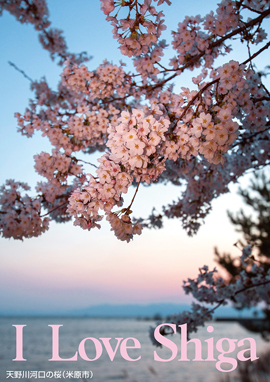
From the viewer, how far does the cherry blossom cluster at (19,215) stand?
324cm

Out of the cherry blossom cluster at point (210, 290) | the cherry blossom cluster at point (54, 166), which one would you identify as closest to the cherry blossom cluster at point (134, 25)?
the cherry blossom cluster at point (54, 166)

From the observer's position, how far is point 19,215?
10.9ft

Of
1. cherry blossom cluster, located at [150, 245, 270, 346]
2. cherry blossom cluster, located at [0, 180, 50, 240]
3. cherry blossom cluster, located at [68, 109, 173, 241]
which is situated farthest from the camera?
cherry blossom cluster, located at [150, 245, 270, 346]

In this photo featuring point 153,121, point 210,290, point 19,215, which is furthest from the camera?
point 210,290

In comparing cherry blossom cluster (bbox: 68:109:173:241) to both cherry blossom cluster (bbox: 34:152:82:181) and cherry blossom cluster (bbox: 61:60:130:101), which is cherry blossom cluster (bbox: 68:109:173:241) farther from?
cherry blossom cluster (bbox: 61:60:130:101)

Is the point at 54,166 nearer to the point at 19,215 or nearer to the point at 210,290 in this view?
the point at 19,215

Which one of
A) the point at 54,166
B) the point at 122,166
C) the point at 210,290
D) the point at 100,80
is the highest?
the point at 100,80

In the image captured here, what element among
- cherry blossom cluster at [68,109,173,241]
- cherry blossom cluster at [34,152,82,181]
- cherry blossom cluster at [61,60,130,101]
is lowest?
cherry blossom cluster at [68,109,173,241]

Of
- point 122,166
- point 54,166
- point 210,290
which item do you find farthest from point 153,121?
point 210,290

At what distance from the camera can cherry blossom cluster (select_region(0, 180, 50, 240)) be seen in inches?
127

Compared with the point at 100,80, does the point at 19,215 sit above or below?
below

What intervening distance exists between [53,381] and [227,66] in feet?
37.4

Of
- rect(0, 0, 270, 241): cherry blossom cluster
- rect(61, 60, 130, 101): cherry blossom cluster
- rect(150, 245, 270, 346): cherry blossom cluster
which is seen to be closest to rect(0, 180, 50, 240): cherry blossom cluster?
rect(0, 0, 270, 241): cherry blossom cluster

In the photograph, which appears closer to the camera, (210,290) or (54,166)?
(54,166)
